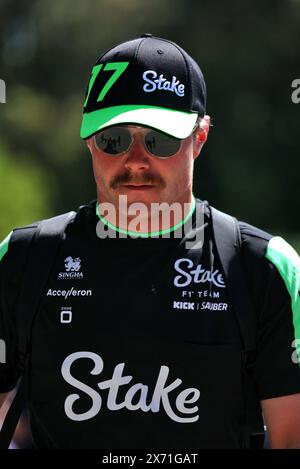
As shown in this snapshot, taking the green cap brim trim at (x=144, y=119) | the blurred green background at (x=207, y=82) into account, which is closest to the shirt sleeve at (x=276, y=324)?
the green cap brim trim at (x=144, y=119)

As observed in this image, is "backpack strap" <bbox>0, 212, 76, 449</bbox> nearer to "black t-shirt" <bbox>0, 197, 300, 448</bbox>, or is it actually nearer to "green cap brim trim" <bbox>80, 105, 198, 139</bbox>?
"black t-shirt" <bbox>0, 197, 300, 448</bbox>

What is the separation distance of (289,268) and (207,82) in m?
21.5

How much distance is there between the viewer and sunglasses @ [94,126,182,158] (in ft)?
11.2

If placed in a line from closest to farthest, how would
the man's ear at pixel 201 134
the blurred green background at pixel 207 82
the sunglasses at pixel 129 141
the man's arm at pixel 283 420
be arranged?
1. the man's arm at pixel 283 420
2. the sunglasses at pixel 129 141
3. the man's ear at pixel 201 134
4. the blurred green background at pixel 207 82

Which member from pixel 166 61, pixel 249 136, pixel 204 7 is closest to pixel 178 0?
pixel 204 7

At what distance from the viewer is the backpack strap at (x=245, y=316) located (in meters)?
3.33

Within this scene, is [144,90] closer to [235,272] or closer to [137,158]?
[137,158]

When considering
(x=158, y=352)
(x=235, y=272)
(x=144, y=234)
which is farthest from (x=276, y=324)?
(x=144, y=234)

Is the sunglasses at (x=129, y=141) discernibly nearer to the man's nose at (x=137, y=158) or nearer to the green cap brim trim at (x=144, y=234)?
the man's nose at (x=137, y=158)

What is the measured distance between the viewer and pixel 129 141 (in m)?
3.43

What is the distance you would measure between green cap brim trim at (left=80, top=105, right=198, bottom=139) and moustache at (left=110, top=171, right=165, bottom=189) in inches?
5.4

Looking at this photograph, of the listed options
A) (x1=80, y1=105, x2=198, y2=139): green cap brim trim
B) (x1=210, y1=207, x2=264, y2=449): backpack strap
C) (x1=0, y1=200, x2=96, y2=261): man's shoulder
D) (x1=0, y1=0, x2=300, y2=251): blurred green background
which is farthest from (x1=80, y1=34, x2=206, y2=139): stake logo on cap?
(x1=0, y1=0, x2=300, y2=251): blurred green background
